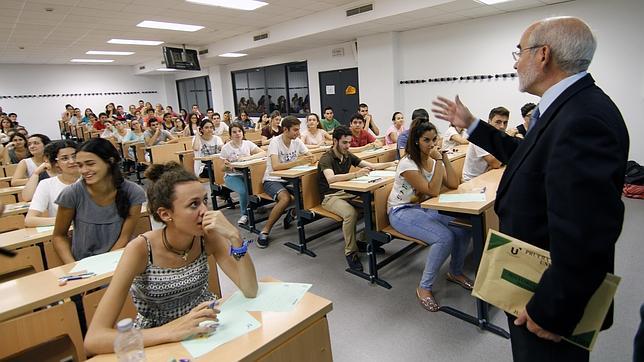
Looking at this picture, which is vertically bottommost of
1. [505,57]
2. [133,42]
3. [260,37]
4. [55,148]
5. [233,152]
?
[233,152]

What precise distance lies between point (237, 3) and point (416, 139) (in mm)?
4789

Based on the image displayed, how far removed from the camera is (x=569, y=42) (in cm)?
105

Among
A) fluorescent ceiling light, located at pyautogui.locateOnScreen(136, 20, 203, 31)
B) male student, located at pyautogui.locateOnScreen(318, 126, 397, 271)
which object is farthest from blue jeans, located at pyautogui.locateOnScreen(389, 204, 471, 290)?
fluorescent ceiling light, located at pyautogui.locateOnScreen(136, 20, 203, 31)

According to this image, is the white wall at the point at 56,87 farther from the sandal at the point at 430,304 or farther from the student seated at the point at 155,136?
the sandal at the point at 430,304

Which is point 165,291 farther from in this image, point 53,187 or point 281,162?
point 281,162

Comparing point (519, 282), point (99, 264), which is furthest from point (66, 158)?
point (519, 282)

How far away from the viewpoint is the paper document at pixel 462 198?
242 centimetres

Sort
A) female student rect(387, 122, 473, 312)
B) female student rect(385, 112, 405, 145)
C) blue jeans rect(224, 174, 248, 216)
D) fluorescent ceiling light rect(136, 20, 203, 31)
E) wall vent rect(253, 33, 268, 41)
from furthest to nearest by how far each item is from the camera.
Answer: wall vent rect(253, 33, 268, 41)
fluorescent ceiling light rect(136, 20, 203, 31)
female student rect(385, 112, 405, 145)
blue jeans rect(224, 174, 248, 216)
female student rect(387, 122, 473, 312)

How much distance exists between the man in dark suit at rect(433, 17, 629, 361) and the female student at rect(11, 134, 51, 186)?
4.31m

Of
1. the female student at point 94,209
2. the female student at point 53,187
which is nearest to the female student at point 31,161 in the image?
the female student at point 53,187

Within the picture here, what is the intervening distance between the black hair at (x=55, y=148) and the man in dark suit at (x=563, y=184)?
289cm

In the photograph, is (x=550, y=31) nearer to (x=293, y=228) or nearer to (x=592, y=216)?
(x=592, y=216)

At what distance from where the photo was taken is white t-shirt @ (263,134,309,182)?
412 centimetres

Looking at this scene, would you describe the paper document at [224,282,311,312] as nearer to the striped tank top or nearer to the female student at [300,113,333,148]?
the striped tank top
